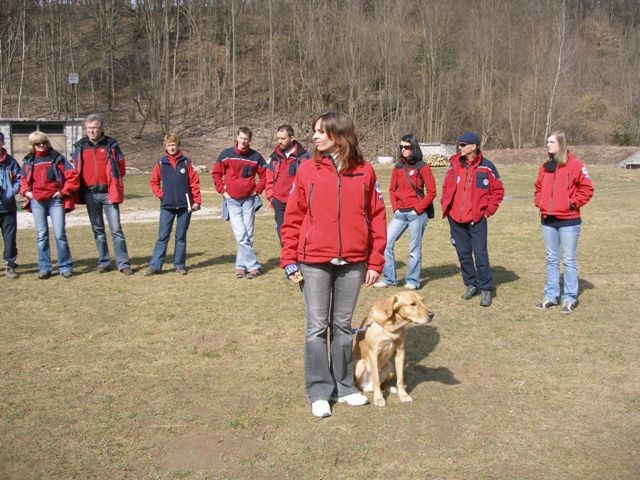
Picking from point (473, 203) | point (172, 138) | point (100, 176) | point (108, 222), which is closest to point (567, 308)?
point (473, 203)

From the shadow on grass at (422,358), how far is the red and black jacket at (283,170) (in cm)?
293

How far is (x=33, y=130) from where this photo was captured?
24.9 m

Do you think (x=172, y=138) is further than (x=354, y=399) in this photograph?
Yes

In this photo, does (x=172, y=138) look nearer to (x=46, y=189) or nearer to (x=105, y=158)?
(x=105, y=158)

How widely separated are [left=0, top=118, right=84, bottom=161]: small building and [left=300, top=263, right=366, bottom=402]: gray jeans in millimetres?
21365

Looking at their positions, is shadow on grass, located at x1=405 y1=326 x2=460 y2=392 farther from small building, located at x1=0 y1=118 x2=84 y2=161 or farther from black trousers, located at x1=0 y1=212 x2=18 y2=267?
small building, located at x1=0 y1=118 x2=84 y2=161

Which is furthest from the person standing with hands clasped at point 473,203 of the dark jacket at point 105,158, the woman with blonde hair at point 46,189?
the woman with blonde hair at point 46,189

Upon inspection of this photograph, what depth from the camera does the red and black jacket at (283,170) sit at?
8.55 metres

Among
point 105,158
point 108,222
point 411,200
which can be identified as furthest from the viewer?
point 108,222

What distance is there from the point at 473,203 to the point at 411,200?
90cm

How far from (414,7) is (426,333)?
45.5m

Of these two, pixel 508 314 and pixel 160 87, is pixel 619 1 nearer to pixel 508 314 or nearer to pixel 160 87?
pixel 160 87

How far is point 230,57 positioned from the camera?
48.0m

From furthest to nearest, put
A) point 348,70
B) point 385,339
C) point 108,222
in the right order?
point 348,70 < point 108,222 < point 385,339
